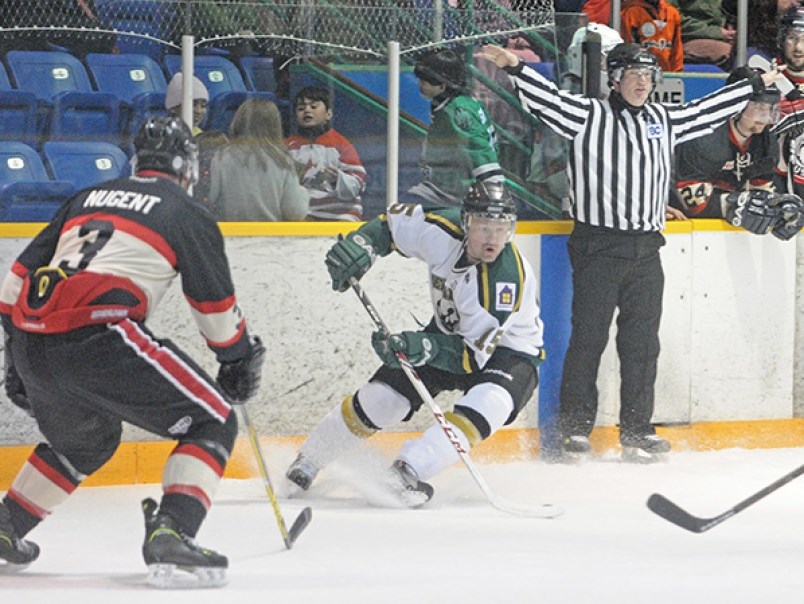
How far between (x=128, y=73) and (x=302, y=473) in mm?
1344

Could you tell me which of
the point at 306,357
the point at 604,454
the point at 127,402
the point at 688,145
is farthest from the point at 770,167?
the point at 127,402

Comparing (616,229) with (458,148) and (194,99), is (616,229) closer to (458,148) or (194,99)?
(458,148)

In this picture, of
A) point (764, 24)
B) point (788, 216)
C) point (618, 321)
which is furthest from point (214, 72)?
point (764, 24)

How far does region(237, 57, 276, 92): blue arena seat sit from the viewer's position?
539cm

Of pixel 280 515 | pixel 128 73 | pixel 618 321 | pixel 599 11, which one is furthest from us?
pixel 599 11

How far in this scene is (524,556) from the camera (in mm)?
4133

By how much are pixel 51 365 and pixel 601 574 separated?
1.31m

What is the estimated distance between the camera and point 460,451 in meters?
4.81

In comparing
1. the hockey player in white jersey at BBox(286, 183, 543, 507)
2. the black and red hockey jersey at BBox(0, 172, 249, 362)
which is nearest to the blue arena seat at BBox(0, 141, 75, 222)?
the hockey player in white jersey at BBox(286, 183, 543, 507)

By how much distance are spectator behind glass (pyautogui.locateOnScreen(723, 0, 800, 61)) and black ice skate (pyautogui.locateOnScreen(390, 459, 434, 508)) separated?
3.39 m

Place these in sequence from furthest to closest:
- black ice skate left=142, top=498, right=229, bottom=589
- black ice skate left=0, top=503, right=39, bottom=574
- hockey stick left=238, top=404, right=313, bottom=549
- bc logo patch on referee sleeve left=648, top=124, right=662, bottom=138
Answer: bc logo patch on referee sleeve left=648, top=124, right=662, bottom=138 → hockey stick left=238, top=404, right=313, bottom=549 → black ice skate left=0, top=503, right=39, bottom=574 → black ice skate left=142, top=498, right=229, bottom=589

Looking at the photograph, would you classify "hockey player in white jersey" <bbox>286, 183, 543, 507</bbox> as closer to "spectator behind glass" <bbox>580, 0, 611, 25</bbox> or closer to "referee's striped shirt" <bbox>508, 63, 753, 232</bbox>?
"referee's striped shirt" <bbox>508, 63, 753, 232</bbox>

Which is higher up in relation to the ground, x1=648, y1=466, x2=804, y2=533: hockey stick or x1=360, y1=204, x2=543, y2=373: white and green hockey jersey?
x1=360, y1=204, x2=543, y2=373: white and green hockey jersey

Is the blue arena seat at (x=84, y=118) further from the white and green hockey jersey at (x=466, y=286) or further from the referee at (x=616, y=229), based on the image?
the referee at (x=616, y=229)
